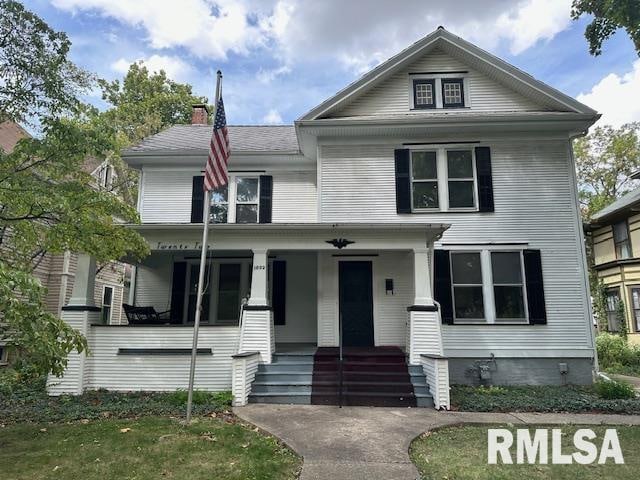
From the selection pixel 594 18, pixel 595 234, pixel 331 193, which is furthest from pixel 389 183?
pixel 595 234

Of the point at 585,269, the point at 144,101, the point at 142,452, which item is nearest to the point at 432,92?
the point at 585,269

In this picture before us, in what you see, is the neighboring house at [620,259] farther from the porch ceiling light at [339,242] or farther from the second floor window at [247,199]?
the second floor window at [247,199]

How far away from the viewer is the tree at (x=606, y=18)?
812 centimetres

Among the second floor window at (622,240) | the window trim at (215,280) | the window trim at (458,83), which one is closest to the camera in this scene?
the window trim at (458,83)

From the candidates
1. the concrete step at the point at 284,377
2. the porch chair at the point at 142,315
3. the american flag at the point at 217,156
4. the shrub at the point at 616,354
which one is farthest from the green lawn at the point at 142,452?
the shrub at the point at 616,354

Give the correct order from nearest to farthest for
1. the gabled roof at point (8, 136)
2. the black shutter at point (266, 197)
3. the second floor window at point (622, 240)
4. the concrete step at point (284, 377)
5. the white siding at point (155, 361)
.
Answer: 1. the concrete step at point (284, 377)
2. the white siding at point (155, 361)
3. the black shutter at point (266, 197)
4. the gabled roof at point (8, 136)
5. the second floor window at point (622, 240)

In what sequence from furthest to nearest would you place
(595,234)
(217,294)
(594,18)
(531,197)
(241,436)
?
(595,234), (217,294), (531,197), (594,18), (241,436)

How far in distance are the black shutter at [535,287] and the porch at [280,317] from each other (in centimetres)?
263

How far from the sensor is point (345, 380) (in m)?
7.93

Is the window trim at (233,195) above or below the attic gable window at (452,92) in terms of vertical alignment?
below

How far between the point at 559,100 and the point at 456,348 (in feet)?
21.3

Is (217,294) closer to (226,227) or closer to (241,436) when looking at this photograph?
(226,227)

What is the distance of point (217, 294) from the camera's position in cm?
1136

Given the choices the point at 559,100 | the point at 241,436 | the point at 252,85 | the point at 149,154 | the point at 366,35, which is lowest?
the point at 241,436
